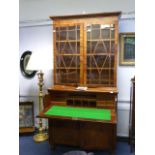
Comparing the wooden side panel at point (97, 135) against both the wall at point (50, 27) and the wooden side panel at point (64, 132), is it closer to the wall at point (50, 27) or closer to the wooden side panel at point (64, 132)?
the wooden side panel at point (64, 132)

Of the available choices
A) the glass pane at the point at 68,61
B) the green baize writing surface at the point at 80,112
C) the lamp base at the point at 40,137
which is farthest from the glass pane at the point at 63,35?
the lamp base at the point at 40,137

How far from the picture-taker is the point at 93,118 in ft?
8.05

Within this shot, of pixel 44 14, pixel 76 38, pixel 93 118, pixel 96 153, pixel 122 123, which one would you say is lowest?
pixel 96 153

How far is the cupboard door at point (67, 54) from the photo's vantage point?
10.2ft

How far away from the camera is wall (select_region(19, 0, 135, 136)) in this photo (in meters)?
3.34

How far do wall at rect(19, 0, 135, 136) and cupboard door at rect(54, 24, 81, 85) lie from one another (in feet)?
1.93

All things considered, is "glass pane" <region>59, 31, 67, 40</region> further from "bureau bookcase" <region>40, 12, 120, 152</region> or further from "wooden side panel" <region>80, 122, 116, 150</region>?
"wooden side panel" <region>80, 122, 116, 150</region>

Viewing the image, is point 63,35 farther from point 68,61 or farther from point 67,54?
point 68,61

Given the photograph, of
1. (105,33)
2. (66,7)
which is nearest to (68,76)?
(105,33)

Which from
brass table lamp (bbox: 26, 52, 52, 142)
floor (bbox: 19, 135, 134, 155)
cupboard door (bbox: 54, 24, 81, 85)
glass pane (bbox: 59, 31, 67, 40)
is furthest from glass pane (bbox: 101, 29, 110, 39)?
floor (bbox: 19, 135, 134, 155)
